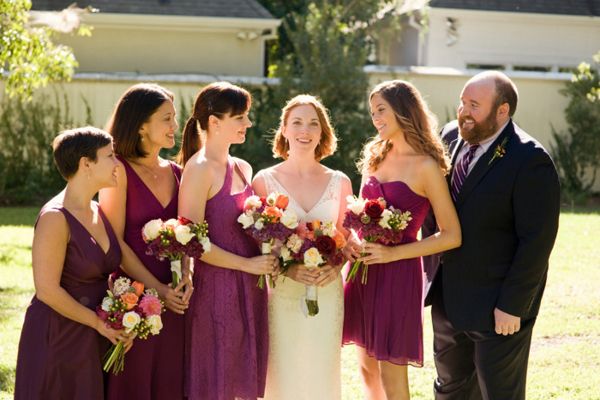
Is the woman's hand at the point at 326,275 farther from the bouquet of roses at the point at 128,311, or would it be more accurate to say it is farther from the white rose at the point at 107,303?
the white rose at the point at 107,303

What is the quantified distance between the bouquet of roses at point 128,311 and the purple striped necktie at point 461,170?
2.18 metres

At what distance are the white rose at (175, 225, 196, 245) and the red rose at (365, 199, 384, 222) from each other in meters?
1.19

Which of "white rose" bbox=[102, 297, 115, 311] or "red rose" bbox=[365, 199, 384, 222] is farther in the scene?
"red rose" bbox=[365, 199, 384, 222]

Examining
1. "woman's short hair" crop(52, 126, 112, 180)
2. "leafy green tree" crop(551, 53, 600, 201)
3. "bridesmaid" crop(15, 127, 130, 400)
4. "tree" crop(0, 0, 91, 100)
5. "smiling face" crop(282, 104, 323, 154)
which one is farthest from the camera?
"leafy green tree" crop(551, 53, 600, 201)

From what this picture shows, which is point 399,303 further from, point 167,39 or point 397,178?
point 167,39

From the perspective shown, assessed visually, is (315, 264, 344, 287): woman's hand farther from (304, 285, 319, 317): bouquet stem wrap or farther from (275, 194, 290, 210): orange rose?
(275, 194, 290, 210): orange rose

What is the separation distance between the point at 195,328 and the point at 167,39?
52.0 ft

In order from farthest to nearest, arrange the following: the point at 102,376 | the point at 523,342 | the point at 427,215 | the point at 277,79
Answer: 1. the point at 277,79
2. the point at 427,215
3. the point at 523,342
4. the point at 102,376

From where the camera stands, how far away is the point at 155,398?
14.6ft

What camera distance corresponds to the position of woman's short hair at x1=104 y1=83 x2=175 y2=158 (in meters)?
4.39

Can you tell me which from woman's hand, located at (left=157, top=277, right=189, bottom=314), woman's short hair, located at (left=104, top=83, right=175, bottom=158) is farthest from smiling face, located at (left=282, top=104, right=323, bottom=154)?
woman's hand, located at (left=157, top=277, right=189, bottom=314)

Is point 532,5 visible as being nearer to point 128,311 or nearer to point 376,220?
point 376,220

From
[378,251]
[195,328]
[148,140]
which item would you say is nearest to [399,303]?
[378,251]

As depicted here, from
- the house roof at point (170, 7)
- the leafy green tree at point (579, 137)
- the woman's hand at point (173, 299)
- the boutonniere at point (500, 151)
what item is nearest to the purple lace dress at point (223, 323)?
the woman's hand at point (173, 299)
